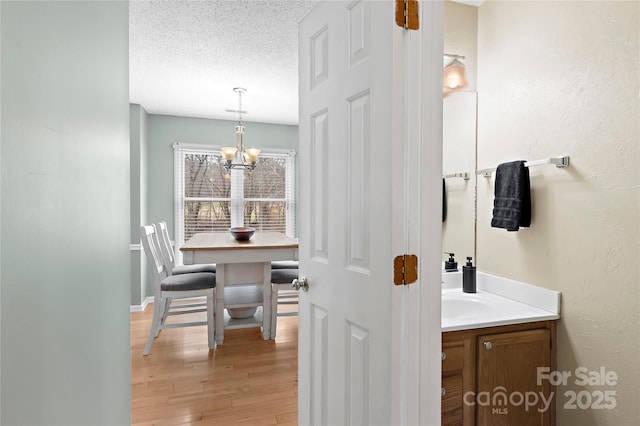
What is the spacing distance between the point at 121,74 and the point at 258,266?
2882mm

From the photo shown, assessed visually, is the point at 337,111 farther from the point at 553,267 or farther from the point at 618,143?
the point at 553,267

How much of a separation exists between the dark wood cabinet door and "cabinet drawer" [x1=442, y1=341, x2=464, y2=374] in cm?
9

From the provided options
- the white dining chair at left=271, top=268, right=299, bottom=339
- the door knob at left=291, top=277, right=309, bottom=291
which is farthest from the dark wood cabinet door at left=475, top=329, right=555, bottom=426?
the white dining chair at left=271, top=268, right=299, bottom=339

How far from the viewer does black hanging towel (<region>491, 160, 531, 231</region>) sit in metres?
1.77

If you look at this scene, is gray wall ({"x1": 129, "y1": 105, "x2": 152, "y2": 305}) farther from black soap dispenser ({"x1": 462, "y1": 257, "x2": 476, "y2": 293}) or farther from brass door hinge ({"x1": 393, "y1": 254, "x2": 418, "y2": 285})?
brass door hinge ({"x1": 393, "y1": 254, "x2": 418, "y2": 285})

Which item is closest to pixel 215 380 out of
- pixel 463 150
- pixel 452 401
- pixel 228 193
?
pixel 452 401

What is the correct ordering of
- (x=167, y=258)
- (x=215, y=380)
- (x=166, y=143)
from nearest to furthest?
(x=215, y=380)
(x=167, y=258)
(x=166, y=143)

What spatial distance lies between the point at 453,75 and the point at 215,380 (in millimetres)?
2576

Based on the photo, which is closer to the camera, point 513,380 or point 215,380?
point 513,380

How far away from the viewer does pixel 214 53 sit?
3.00 meters

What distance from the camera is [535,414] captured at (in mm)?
1596

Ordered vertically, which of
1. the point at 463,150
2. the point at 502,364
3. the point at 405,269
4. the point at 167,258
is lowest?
the point at 502,364

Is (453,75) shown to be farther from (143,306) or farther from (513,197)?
(143,306)

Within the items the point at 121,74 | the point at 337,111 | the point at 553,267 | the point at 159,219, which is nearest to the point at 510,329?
the point at 553,267
